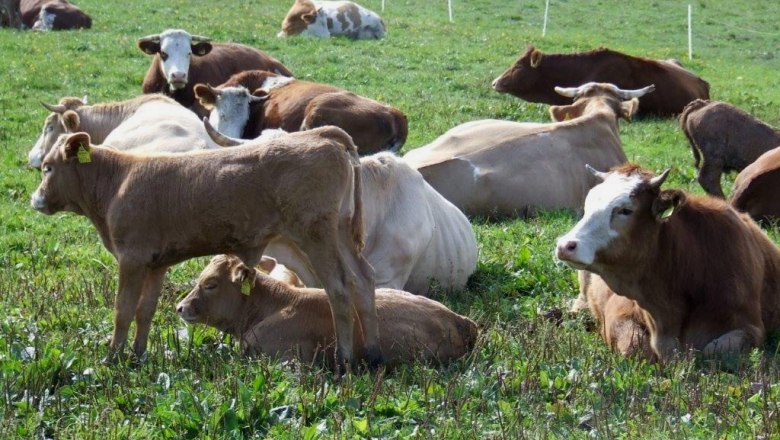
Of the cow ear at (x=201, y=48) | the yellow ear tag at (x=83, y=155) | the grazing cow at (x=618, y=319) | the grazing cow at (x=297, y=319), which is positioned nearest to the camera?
the grazing cow at (x=297, y=319)

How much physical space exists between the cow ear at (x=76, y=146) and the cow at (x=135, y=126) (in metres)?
4.59

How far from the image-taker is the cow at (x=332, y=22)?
28.6 metres

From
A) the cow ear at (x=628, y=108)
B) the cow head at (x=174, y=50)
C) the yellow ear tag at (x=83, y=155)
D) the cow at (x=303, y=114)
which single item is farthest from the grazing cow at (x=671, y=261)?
the cow head at (x=174, y=50)

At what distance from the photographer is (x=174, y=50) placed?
18594 millimetres

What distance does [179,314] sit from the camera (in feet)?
25.7

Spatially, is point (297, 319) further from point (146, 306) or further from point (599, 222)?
point (599, 222)

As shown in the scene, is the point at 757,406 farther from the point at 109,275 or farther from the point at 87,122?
the point at 87,122

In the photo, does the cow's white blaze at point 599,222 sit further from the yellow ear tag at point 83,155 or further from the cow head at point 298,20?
the cow head at point 298,20

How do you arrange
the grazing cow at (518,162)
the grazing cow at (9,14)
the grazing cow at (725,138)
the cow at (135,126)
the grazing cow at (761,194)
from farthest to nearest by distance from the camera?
1. the grazing cow at (9,14)
2. the grazing cow at (725,138)
3. the cow at (135,126)
4. the grazing cow at (518,162)
5. the grazing cow at (761,194)

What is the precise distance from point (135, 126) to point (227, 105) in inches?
87.1

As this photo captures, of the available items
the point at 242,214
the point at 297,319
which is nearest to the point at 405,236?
the point at 297,319

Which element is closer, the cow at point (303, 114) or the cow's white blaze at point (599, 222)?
the cow's white blaze at point (599, 222)

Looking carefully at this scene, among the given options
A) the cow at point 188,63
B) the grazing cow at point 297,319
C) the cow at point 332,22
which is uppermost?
the grazing cow at point 297,319

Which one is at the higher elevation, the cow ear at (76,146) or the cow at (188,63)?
the cow ear at (76,146)
